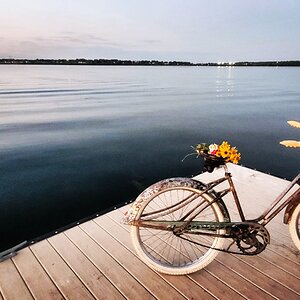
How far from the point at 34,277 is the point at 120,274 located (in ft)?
3.17

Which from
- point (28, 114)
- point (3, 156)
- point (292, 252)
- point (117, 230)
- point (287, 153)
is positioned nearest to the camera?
point (292, 252)

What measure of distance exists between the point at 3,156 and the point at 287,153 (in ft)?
42.1

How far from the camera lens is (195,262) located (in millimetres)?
3285

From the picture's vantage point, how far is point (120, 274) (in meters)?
3.28

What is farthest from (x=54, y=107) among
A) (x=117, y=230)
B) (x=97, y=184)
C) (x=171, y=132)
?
(x=117, y=230)

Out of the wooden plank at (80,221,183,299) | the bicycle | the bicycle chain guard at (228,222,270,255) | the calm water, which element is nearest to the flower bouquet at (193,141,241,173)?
the bicycle

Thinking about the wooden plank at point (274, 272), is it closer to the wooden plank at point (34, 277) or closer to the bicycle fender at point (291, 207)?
the bicycle fender at point (291, 207)

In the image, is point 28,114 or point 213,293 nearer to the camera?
point 213,293

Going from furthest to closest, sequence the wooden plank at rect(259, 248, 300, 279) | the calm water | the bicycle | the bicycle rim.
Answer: the calm water < the wooden plank at rect(259, 248, 300, 279) < the bicycle rim < the bicycle

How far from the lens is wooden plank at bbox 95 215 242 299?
3.03m

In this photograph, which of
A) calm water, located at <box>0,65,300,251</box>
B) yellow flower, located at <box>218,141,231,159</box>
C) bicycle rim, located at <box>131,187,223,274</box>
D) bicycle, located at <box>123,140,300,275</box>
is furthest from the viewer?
calm water, located at <box>0,65,300,251</box>

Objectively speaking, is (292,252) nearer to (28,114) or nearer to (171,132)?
(171,132)

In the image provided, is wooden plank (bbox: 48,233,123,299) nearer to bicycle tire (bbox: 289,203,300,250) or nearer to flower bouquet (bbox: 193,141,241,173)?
flower bouquet (bbox: 193,141,241,173)

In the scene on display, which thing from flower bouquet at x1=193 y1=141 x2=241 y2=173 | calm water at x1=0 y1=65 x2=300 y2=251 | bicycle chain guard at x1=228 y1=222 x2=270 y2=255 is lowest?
calm water at x1=0 y1=65 x2=300 y2=251
